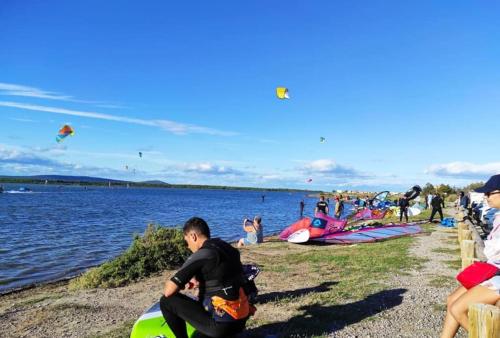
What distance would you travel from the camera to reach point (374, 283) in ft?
29.9

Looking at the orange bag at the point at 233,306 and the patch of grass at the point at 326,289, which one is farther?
the patch of grass at the point at 326,289

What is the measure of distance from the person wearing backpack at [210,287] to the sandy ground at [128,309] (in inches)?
84.8

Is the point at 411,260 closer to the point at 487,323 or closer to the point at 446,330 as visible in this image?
the point at 446,330

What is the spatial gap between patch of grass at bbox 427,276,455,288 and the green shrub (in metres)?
7.53

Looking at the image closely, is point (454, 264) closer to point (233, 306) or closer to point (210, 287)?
point (233, 306)

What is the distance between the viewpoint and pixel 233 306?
4.68 meters

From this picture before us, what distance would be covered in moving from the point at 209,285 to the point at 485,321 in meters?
2.67

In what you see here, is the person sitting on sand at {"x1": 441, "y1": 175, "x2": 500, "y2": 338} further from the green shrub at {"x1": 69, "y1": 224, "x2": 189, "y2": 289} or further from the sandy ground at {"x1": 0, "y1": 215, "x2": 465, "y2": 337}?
the green shrub at {"x1": 69, "y1": 224, "x2": 189, "y2": 289}

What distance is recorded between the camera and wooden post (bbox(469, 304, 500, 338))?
116 inches

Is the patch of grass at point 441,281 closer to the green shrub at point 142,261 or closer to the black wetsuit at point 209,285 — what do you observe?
the black wetsuit at point 209,285

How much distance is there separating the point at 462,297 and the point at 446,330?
0.42 meters

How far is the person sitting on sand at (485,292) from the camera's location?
3.90m

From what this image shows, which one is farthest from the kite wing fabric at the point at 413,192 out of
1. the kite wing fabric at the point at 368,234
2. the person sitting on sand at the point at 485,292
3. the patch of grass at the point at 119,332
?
the person sitting on sand at the point at 485,292

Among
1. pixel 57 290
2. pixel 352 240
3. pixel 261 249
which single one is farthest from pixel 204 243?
pixel 352 240
